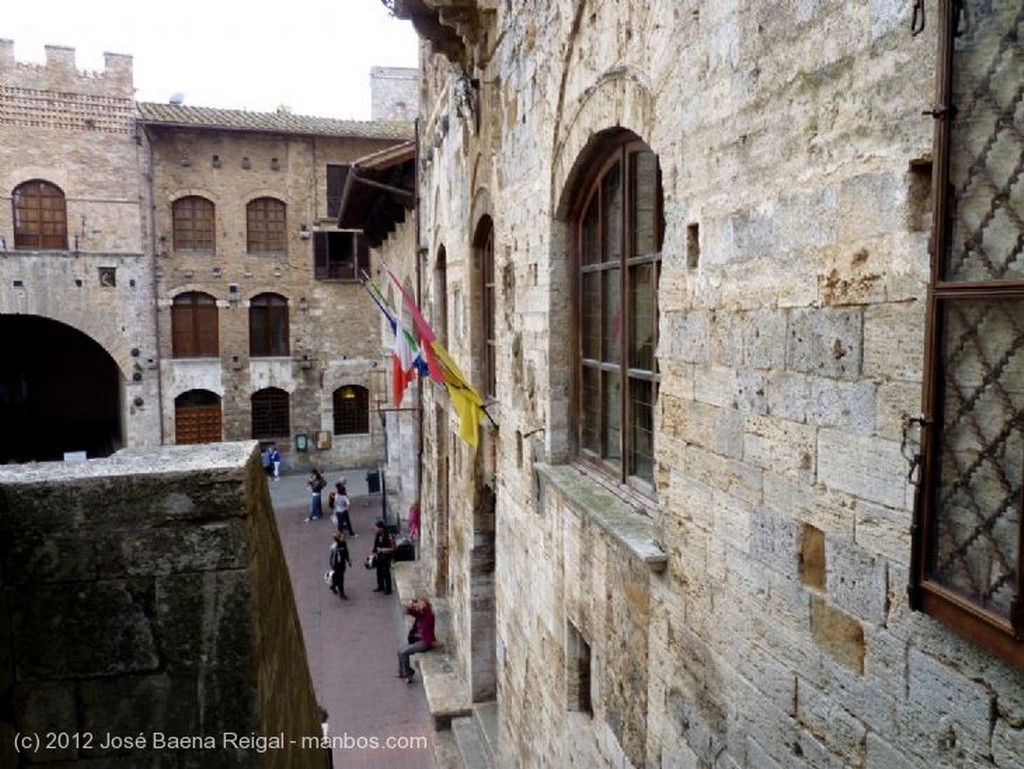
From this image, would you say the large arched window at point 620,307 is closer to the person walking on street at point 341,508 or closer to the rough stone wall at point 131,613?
the rough stone wall at point 131,613

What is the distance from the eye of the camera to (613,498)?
185 inches

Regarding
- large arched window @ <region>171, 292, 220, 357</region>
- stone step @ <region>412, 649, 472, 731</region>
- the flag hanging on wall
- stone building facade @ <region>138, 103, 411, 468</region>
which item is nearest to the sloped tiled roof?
stone building facade @ <region>138, 103, 411, 468</region>

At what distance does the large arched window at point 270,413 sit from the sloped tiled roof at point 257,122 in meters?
7.54

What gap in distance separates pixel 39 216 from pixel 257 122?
245 inches

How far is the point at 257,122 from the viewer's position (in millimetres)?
21703

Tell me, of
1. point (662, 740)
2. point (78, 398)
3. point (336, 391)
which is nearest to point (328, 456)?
point (336, 391)

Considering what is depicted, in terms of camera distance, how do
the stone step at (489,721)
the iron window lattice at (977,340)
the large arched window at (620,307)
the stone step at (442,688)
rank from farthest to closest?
the stone step at (442,688)
the stone step at (489,721)
the large arched window at (620,307)
the iron window lattice at (977,340)

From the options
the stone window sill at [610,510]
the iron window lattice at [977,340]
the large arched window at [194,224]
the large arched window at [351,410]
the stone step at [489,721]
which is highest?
the large arched window at [194,224]

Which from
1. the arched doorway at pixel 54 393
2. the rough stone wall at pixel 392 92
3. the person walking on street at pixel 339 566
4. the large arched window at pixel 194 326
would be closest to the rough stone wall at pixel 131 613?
the person walking on street at pixel 339 566

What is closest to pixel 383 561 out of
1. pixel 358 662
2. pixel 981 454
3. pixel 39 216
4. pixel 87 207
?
pixel 358 662

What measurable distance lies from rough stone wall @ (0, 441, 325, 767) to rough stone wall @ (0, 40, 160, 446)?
21.0 meters

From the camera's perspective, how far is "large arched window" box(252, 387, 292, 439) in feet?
74.5

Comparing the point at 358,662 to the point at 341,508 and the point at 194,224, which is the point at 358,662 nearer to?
the point at 341,508

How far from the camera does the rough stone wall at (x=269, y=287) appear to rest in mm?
21422
